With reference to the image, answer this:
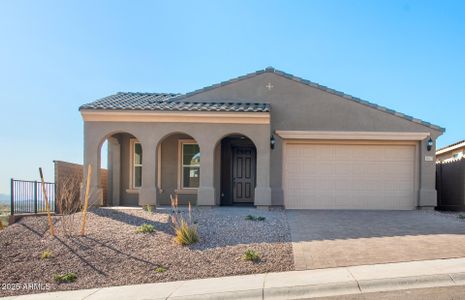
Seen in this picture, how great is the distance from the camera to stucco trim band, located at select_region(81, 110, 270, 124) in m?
14.7

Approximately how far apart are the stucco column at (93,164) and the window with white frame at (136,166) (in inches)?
84.6

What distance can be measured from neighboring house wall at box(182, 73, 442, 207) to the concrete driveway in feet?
5.93

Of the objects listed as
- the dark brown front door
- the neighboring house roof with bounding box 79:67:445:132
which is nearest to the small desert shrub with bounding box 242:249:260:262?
the neighboring house roof with bounding box 79:67:445:132

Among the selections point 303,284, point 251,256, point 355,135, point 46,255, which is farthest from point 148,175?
point 303,284

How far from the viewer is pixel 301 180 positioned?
51.8ft

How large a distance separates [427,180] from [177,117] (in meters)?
9.23

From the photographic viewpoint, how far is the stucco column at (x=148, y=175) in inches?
574

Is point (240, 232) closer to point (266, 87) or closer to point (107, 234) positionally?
point (107, 234)

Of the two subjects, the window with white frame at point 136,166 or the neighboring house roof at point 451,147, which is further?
the neighboring house roof at point 451,147

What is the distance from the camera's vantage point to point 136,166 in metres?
16.9

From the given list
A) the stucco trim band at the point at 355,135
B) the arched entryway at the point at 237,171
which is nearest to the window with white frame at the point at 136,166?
the arched entryway at the point at 237,171

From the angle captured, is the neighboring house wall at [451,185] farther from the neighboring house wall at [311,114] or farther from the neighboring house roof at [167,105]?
the neighboring house roof at [167,105]

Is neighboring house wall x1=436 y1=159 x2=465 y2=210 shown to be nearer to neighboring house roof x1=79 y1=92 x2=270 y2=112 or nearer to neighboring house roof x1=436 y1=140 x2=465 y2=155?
neighboring house roof x1=436 y1=140 x2=465 y2=155

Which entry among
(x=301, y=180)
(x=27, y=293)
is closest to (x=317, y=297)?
(x=27, y=293)
